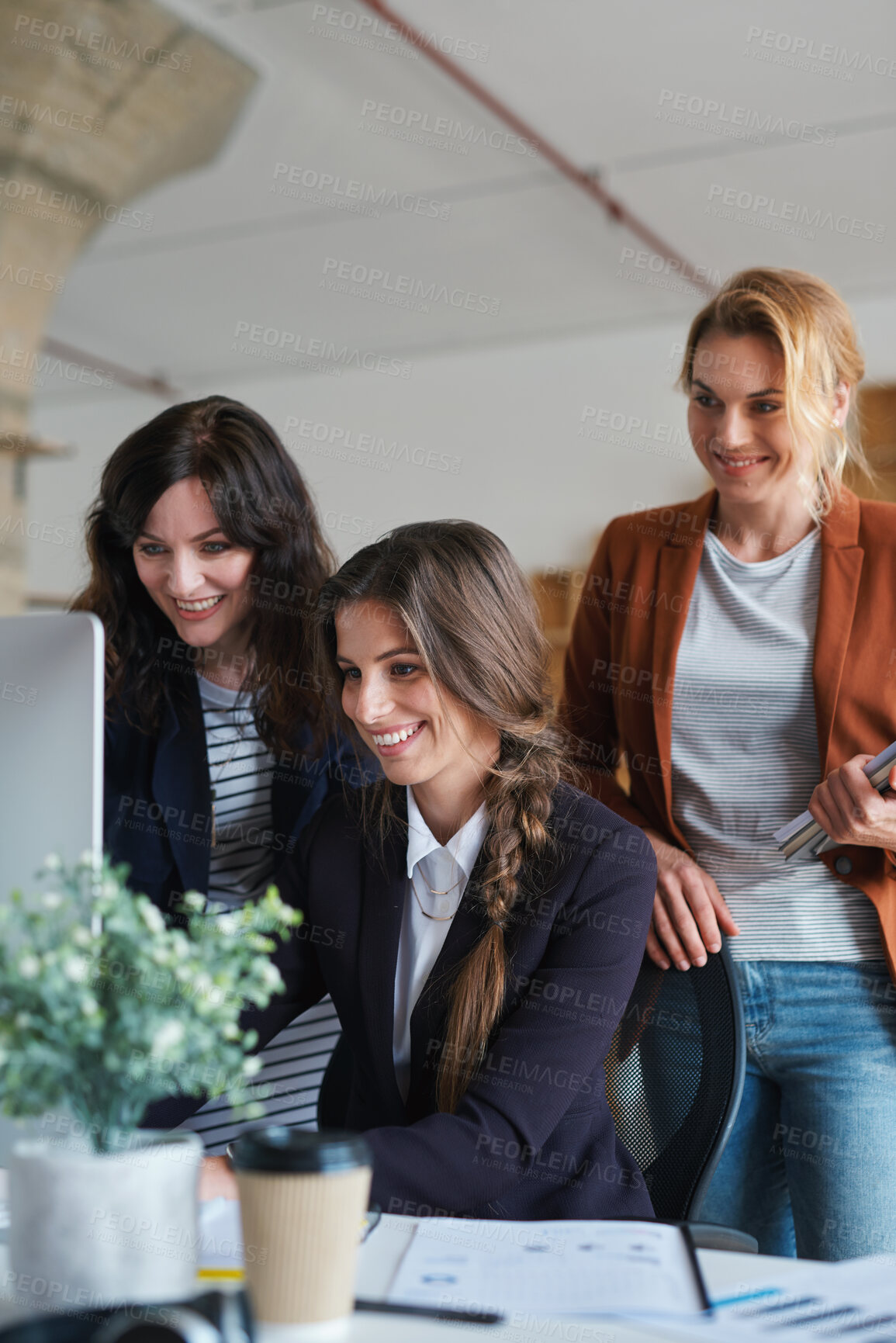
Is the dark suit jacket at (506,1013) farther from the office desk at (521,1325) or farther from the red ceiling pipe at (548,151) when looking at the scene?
the red ceiling pipe at (548,151)

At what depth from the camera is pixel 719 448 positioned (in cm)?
182

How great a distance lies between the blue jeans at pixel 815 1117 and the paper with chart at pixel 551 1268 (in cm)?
57

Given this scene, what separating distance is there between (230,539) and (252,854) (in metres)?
0.47

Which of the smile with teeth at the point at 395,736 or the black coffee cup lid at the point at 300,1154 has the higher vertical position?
the smile with teeth at the point at 395,736

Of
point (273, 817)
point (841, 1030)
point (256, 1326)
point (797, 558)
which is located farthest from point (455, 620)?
point (256, 1326)

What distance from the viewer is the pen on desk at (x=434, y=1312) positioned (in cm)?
87

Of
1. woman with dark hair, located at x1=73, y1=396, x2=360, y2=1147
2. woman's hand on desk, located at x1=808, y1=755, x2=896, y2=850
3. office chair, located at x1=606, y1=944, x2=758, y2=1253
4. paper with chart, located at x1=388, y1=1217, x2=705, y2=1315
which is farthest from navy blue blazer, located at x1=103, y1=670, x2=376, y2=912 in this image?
paper with chart, located at x1=388, y1=1217, x2=705, y2=1315


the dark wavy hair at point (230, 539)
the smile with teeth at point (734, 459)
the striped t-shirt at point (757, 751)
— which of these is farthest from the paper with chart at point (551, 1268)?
the smile with teeth at point (734, 459)

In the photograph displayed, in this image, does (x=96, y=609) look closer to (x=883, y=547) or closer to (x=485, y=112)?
(x=883, y=547)

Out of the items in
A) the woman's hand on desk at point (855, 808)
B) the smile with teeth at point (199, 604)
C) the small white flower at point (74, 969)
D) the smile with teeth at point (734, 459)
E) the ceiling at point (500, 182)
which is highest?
the ceiling at point (500, 182)

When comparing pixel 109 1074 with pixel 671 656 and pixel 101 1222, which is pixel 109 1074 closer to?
pixel 101 1222

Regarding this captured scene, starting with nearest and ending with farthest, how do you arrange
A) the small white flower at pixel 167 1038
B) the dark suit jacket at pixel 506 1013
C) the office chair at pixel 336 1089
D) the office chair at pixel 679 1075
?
1. the small white flower at pixel 167 1038
2. the dark suit jacket at pixel 506 1013
3. the office chair at pixel 679 1075
4. the office chair at pixel 336 1089

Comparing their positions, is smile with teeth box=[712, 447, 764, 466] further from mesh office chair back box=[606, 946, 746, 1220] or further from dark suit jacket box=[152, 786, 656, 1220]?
mesh office chair back box=[606, 946, 746, 1220]

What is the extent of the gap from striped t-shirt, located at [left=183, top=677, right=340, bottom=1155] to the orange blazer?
508 millimetres
